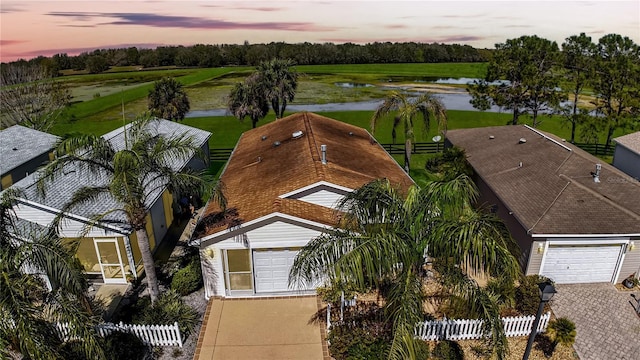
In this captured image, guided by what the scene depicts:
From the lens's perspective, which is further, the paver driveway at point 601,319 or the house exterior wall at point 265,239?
the house exterior wall at point 265,239

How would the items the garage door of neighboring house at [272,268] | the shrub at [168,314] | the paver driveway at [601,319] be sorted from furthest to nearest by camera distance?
the garage door of neighboring house at [272,268]
the shrub at [168,314]
the paver driveway at [601,319]

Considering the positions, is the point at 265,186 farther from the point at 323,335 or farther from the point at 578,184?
the point at 578,184

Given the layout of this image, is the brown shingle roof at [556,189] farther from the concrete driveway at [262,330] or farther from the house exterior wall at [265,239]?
the concrete driveway at [262,330]

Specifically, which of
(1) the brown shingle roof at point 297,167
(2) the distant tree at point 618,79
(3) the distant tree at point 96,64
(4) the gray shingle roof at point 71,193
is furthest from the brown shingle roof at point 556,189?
(3) the distant tree at point 96,64

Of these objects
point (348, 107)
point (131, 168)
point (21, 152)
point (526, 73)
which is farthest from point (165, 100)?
point (348, 107)

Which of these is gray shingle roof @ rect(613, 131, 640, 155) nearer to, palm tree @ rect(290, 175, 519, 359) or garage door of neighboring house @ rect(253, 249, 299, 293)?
palm tree @ rect(290, 175, 519, 359)

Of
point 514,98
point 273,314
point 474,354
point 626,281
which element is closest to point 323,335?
point 273,314
